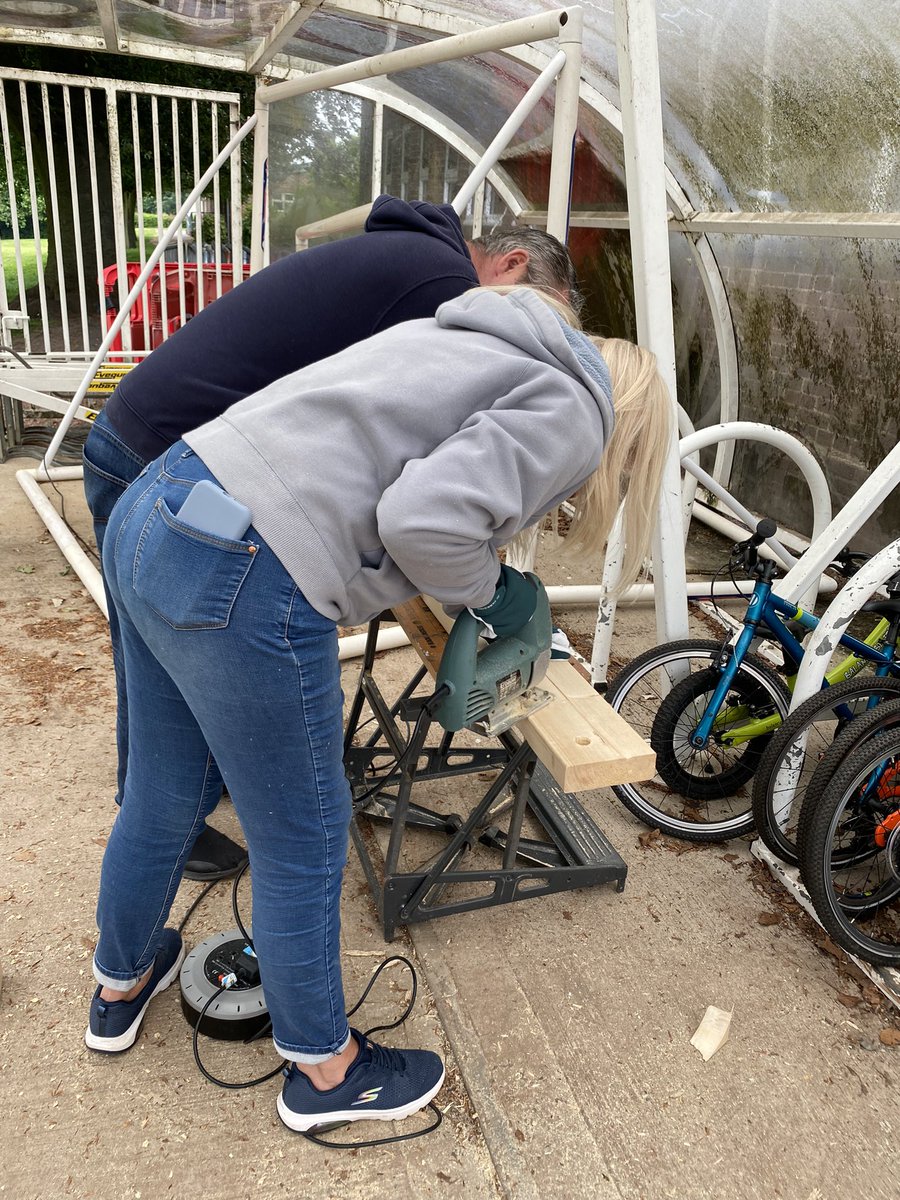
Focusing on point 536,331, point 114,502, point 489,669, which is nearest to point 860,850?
point 489,669

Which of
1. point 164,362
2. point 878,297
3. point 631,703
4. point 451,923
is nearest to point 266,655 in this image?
point 164,362

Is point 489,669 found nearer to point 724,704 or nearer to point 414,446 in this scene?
point 414,446

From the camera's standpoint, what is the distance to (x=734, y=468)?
661cm

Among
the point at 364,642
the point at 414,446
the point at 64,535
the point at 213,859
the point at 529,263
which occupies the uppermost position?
the point at 529,263

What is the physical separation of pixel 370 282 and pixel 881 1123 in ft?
7.24

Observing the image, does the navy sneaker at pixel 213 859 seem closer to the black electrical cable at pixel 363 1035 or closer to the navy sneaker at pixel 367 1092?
the black electrical cable at pixel 363 1035

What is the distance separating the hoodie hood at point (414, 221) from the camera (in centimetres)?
208

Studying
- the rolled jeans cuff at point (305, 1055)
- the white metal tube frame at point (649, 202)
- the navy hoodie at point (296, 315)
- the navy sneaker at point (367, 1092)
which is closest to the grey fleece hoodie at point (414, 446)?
the navy hoodie at point (296, 315)

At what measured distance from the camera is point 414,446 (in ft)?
4.65

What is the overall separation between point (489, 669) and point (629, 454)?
0.53 m

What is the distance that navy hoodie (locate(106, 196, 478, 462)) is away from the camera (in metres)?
1.97

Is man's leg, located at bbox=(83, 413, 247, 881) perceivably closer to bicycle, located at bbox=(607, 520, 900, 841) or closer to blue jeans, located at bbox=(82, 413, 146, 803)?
blue jeans, located at bbox=(82, 413, 146, 803)

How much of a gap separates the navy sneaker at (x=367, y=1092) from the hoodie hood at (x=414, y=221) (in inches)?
71.5

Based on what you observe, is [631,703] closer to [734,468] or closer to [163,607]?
[163,607]
